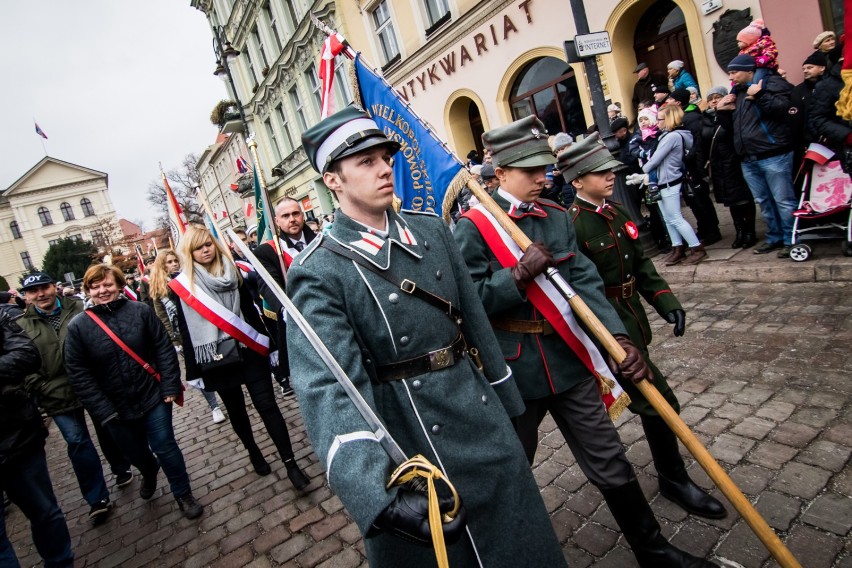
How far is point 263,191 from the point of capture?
340 cm

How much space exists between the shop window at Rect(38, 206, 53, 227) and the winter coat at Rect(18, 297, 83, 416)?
236 feet

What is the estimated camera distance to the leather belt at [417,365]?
1.64m

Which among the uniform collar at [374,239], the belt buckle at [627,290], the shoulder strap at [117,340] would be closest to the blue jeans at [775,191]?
the belt buckle at [627,290]

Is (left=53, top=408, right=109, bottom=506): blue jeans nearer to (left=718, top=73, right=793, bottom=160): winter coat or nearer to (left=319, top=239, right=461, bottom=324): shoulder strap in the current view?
(left=319, top=239, right=461, bottom=324): shoulder strap

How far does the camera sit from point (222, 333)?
151 inches

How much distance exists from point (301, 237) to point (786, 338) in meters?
4.30

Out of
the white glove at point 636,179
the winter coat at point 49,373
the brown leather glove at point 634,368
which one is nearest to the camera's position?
the brown leather glove at point 634,368

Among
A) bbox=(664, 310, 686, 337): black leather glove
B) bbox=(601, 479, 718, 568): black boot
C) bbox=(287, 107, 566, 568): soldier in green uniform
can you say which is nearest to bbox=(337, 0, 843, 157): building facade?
bbox=(664, 310, 686, 337): black leather glove

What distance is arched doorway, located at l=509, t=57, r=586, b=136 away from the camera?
11320 mm

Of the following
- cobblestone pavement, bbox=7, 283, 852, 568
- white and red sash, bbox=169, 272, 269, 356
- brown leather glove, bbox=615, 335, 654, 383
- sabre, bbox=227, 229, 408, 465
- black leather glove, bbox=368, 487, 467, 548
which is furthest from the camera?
white and red sash, bbox=169, 272, 269, 356

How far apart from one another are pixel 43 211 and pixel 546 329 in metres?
76.4

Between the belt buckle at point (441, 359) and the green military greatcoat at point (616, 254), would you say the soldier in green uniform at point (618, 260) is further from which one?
the belt buckle at point (441, 359)

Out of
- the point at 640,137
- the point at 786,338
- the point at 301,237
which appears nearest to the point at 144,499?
the point at 301,237

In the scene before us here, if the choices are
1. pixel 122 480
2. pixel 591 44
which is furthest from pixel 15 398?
pixel 591 44
